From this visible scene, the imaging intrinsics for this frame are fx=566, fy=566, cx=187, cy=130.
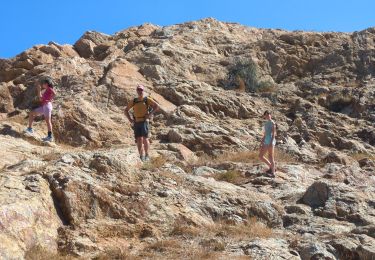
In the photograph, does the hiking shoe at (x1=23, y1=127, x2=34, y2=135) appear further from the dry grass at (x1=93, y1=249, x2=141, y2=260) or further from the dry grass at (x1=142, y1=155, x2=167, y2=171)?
the dry grass at (x1=93, y1=249, x2=141, y2=260)

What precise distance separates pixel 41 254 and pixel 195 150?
8485 millimetres

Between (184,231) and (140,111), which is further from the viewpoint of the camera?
(140,111)

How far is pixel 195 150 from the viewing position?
50.2 feet

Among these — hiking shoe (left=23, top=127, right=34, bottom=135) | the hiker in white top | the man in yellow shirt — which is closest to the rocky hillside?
hiking shoe (left=23, top=127, right=34, bottom=135)

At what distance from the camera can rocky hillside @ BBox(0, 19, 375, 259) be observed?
8.06m

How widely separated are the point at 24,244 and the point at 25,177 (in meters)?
1.57

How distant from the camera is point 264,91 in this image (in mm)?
19734

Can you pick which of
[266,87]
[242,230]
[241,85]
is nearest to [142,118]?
[242,230]

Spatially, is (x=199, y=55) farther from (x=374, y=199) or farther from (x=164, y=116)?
(x=374, y=199)

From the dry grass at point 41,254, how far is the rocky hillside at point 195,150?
0.07 feet

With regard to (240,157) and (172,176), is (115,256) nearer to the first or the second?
(172,176)

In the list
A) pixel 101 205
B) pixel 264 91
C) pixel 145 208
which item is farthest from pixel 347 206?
pixel 264 91

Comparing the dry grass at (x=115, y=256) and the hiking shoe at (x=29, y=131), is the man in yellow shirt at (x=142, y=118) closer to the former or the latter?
the hiking shoe at (x=29, y=131)

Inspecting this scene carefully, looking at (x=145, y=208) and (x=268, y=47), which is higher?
(x=268, y=47)
